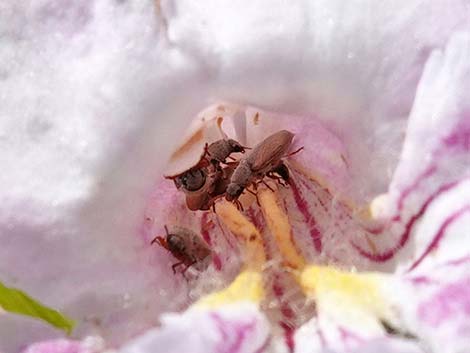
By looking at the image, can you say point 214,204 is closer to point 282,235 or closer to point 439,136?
point 282,235

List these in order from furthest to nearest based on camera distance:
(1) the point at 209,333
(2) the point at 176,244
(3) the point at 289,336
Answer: (2) the point at 176,244 < (3) the point at 289,336 < (1) the point at 209,333

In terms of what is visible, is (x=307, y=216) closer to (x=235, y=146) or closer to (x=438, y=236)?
(x=235, y=146)

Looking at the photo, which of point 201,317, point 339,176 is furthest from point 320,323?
point 339,176

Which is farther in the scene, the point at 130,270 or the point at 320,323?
the point at 130,270

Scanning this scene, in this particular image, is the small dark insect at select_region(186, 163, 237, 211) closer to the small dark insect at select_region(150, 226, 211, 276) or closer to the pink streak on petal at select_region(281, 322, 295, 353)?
the small dark insect at select_region(150, 226, 211, 276)

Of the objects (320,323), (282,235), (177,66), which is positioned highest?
(177,66)

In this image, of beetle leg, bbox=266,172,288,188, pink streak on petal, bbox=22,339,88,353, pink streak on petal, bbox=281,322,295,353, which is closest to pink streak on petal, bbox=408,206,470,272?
pink streak on petal, bbox=281,322,295,353

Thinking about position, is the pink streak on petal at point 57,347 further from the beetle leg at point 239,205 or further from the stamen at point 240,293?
the beetle leg at point 239,205

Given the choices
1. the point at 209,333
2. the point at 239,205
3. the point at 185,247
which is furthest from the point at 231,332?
the point at 239,205
